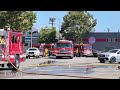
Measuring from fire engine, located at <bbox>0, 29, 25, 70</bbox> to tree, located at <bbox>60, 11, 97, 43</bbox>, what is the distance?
5644 cm

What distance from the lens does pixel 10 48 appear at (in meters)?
25.4

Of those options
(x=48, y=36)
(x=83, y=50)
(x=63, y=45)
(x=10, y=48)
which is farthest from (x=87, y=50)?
(x=10, y=48)

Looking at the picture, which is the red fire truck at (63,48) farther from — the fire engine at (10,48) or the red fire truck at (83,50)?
the fire engine at (10,48)

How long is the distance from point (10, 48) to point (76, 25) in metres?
58.7

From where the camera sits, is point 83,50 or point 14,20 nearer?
point 14,20

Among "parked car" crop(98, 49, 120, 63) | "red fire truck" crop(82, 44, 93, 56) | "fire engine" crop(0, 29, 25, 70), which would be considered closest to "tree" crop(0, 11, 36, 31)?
"red fire truck" crop(82, 44, 93, 56)

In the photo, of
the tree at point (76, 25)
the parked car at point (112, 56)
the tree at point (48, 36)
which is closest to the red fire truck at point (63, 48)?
the parked car at point (112, 56)

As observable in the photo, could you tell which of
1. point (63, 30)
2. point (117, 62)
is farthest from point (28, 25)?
point (63, 30)

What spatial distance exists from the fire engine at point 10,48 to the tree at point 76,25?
5644 cm

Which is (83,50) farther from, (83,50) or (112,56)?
(112,56)

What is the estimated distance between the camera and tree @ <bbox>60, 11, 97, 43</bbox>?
274ft

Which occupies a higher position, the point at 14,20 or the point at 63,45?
the point at 14,20

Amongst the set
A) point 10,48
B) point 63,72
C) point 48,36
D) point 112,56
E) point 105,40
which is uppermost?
point 48,36
